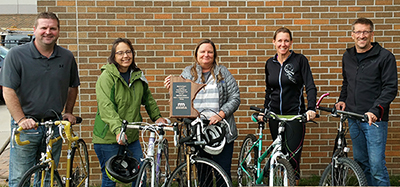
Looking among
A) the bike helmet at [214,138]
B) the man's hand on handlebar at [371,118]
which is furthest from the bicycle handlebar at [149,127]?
the man's hand on handlebar at [371,118]

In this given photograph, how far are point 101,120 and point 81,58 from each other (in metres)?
1.79

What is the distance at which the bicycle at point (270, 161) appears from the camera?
3920mm

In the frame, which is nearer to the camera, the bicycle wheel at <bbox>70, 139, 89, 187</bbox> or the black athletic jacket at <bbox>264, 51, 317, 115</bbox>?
the black athletic jacket at <bbox>264, 51, 317, 115</bbox>

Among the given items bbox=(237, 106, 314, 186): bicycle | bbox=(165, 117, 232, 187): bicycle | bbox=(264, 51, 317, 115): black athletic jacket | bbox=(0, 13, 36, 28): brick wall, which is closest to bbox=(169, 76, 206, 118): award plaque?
bbox=(165, 117, 232, 187): bicycle

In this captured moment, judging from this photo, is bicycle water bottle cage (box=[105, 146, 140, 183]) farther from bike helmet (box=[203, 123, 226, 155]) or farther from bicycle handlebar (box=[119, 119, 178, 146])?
bike helmet (box=[203, 123, 226, 155])

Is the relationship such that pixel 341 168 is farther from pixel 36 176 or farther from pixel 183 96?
pixel 36 176

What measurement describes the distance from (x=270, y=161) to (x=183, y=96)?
3.54 feet

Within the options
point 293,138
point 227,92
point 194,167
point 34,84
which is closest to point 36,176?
point 34,84

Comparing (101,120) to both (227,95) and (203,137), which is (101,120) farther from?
(227,95)

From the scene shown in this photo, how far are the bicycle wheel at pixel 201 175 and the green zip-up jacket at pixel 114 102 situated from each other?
0.61 m

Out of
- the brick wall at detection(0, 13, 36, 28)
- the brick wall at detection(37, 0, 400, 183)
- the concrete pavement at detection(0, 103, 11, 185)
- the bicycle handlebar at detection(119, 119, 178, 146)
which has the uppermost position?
the brick wall at detection(0, 13, 36, 28)

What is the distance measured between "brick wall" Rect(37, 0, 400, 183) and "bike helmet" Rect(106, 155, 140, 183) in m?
1.80

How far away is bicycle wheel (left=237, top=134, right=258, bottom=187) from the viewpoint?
4879 mm

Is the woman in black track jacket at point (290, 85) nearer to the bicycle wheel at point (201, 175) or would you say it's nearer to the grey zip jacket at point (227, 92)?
the grey zip jacket at point (227, 92)
